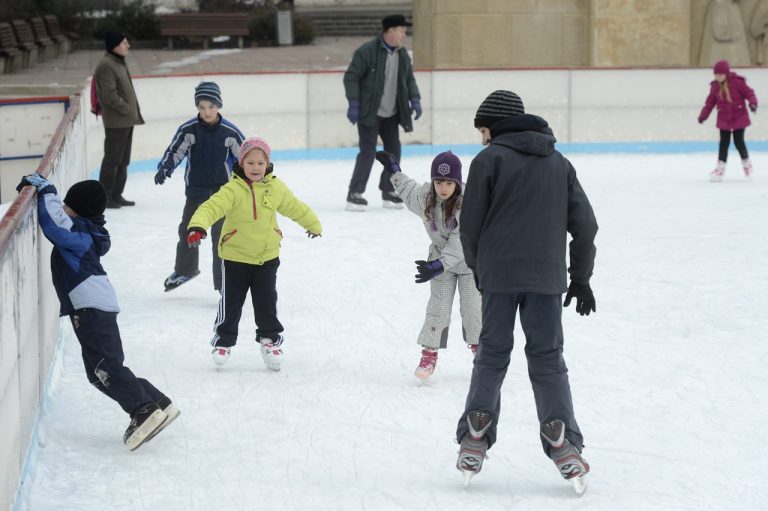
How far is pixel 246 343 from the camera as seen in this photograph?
6.34 metres

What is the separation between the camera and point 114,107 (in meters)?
10.6

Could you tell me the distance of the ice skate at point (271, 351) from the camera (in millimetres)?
5711

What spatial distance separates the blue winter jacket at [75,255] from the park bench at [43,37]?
22.8 m

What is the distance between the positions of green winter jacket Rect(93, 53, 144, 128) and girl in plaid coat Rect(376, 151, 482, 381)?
→ 223 inches

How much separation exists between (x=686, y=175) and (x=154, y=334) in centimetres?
770

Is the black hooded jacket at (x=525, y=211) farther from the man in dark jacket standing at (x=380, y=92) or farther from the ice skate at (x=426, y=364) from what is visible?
the man in dark jacket standing at (x=380, y=92)

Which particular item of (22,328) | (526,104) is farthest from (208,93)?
(526,104)

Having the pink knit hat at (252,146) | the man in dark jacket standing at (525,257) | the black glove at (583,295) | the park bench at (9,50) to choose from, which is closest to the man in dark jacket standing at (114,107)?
the pink knit hat at (252,146)

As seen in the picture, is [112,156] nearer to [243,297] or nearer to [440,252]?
[243,297]

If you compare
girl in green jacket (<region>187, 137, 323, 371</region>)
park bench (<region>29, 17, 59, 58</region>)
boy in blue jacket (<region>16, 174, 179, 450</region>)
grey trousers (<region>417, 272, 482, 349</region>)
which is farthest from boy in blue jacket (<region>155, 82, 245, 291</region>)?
A: park bench (<region>29, 17, 59, 58</region>)

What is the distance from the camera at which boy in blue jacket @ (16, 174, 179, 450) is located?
177 inches

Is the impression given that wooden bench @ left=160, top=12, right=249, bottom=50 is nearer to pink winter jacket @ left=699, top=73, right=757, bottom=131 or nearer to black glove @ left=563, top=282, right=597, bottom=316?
pink winter jacket @ left=699, top=73, right=757, bottom=131

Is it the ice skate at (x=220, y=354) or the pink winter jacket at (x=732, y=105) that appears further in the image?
the pink winter jacket at (x=732, y=105)

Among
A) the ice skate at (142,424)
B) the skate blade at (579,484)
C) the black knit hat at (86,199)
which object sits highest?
the black knit hat at (86,199)
